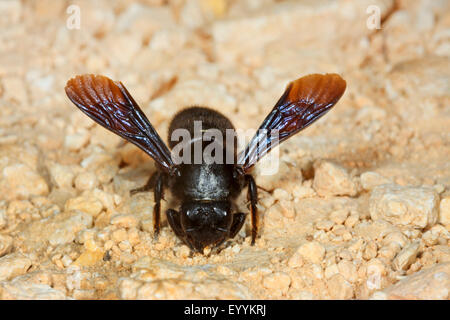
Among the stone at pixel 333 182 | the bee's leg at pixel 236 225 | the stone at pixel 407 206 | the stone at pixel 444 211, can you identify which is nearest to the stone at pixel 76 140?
the bee's leg at pixel 236 225

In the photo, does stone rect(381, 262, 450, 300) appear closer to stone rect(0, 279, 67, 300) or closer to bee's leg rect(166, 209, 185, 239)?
bee's leg rect(166, 209, 185, 239)

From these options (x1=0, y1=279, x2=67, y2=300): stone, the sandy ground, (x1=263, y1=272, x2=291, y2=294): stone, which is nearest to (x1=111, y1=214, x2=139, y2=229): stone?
the sandy ground

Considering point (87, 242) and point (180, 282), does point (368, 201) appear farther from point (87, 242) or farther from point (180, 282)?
point (87, 242)

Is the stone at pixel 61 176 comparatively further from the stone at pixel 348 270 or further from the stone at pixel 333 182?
the stone at pixel 348 270

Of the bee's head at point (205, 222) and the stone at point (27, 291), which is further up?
the bee's head at point (205, 222)

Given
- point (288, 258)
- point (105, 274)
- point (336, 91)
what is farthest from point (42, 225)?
point (336, 91)
